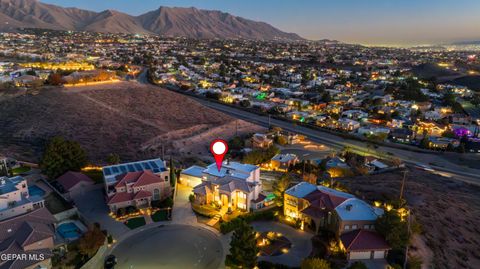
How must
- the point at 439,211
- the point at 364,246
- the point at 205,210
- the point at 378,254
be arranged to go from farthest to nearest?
the point at 205,210 < the point at 439,211 < the point at 378,254 < the point at 364,246

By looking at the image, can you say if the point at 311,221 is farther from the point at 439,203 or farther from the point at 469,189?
the point at 469,189

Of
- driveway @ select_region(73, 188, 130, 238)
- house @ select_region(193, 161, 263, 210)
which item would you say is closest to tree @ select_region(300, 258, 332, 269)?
house @ select_region(193, 161, 263, 210)

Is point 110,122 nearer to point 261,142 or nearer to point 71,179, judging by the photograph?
point 261,142

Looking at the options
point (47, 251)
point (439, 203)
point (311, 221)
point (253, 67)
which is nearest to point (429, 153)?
point (439, 203)

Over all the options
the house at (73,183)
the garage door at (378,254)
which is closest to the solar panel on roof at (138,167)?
the house at (73,183)

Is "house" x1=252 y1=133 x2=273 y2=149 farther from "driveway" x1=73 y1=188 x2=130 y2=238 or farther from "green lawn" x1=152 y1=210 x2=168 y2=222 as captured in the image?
"driveway" x1=73 y1=188 x2=130 y2=238

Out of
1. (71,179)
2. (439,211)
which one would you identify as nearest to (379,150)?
(439,211)
